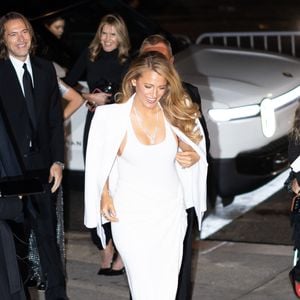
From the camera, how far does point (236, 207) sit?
8.91 m

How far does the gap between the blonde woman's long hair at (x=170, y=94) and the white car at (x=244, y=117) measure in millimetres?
2702

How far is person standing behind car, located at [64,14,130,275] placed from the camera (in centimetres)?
714

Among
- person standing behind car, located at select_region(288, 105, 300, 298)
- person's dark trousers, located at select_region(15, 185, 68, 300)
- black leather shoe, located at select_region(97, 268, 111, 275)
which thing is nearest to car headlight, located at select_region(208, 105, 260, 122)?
black leather shoe, located at select_region(97, 268, 111, 275)

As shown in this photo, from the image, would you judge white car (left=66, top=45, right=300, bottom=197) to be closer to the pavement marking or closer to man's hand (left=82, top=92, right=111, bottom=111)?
the pavement marking

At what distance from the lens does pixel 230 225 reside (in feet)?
27.7

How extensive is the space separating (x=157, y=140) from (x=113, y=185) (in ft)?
1.13

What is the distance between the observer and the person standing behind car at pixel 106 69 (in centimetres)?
714

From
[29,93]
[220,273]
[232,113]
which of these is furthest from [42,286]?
[232,113]

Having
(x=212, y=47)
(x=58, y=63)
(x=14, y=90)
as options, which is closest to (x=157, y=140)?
(x=14, y=90)

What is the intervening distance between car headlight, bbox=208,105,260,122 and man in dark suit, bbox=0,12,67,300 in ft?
6.65

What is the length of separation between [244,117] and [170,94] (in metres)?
3.01

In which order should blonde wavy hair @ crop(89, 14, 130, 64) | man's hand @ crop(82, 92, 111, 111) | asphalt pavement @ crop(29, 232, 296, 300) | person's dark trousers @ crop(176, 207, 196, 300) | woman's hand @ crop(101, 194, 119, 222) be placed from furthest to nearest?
blonde wavy hair @ crop(89, 14, 130, 64) → man's hand @ crop(82, 92, 111, 111) → asphalt pavement @ crop(29, 232, 296, 300) → person's dark trousers @ crop(176, 207, 196, 300) → woman's hand @ crop(101, 194, 119, 222)

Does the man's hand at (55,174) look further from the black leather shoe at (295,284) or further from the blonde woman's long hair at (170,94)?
the black leather shoe at (295,284)

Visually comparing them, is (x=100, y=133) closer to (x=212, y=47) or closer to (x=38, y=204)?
(x=38, y=204)
